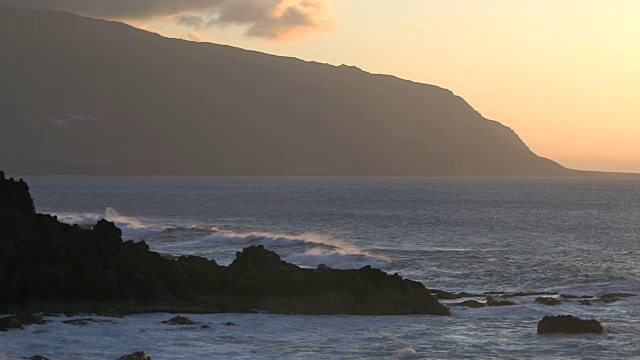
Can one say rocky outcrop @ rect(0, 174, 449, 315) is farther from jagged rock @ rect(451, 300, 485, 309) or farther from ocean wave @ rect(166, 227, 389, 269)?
ocean wave @ rect(166, 227, 389, 269)

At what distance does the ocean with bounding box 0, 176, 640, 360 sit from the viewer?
33.2 m

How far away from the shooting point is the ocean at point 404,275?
3322 cm

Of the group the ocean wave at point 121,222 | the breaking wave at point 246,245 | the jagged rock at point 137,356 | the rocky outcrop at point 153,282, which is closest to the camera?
the jagged rock at point 137,356

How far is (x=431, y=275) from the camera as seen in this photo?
56.0 m

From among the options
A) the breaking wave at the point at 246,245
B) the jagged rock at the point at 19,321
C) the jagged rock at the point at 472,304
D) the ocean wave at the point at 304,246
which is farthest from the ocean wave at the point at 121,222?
the jagged rock at the point at 19,321

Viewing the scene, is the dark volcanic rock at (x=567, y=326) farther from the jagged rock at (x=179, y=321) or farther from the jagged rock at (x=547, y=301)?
the jagged rock at (x=179, y=321)

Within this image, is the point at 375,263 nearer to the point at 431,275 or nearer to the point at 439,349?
the point at 431,275

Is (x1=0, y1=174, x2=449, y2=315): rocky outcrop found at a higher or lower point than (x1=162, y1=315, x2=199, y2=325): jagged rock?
higher

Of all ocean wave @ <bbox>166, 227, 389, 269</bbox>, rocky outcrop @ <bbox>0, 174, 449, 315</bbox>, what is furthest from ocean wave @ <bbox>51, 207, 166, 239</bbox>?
rocky outcrop @ <bbox>0, 174, 449, 315</bbox>

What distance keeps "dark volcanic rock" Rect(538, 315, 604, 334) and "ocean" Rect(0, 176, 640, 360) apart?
1.57ft

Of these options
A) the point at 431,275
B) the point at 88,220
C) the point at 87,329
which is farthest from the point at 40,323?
the point at 88,220

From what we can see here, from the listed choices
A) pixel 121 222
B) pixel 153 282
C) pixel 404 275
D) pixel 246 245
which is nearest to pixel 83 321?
pixel 153 282

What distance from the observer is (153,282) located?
130 feet

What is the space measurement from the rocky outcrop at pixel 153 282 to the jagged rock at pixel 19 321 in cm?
182
